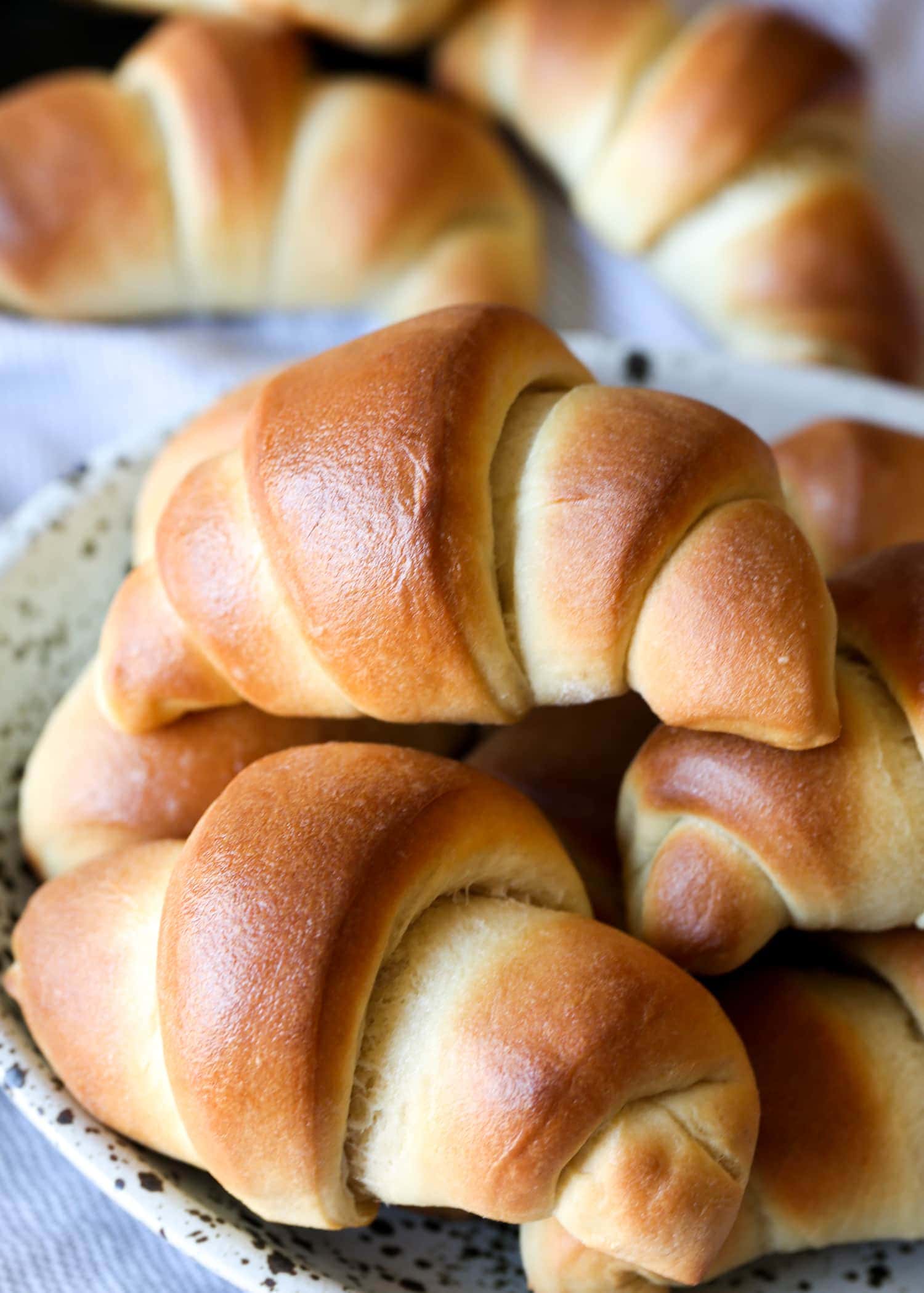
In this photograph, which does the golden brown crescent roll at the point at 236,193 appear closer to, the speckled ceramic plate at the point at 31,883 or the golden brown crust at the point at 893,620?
the speckled ceramic plate at the point at 31,883

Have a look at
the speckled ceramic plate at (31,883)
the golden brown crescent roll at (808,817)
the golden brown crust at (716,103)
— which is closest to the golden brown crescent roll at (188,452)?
the speckled ceramic plate at (31,883)

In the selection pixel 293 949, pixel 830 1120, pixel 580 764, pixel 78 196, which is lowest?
pixel 830 1120

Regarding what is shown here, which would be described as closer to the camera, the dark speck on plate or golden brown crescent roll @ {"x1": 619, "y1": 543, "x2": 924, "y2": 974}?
golden brown crescent roll @ {"x1": 619, "y1": 543, "x2": 924, "y2": 974}

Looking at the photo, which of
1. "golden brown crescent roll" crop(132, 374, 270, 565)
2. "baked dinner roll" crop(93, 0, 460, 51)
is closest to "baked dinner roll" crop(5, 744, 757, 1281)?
"golden brown crescent roll" crop(132, 374, 270, 565)

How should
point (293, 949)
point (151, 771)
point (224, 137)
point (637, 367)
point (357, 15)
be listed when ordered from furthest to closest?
point (357, 15)
point (224, 137)
point (637, 367)
point (151, 771)
point (293, 949)

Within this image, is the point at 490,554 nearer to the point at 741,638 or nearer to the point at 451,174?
the point at 741,638

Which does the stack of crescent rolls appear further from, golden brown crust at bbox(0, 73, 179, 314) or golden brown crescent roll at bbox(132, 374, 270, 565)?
golden brown crescent roll at bbox(132, 374, 270, 565)

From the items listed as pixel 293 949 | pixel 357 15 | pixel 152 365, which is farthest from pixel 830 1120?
pixel 357 15

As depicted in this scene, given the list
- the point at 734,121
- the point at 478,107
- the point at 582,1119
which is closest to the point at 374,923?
the point at 582,1119
